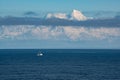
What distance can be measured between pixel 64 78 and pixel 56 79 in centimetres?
389

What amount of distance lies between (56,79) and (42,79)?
453 centimetres

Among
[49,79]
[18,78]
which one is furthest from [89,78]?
[18,78]

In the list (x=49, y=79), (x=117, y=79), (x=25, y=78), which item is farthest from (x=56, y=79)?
(x=117, y=79)

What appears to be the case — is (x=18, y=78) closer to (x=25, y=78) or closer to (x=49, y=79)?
(x=25, y=78)

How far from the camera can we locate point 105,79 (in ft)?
431

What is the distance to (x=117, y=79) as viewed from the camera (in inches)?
Result: 5153

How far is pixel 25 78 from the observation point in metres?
134

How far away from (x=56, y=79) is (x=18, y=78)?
13286 mm

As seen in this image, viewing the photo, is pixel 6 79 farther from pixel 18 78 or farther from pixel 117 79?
pixel 117 79

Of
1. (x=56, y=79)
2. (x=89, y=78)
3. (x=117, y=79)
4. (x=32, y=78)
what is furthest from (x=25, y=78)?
(x=117, y=79)

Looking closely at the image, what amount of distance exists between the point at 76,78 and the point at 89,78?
4300mm

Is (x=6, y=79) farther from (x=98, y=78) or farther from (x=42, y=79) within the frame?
(x=98, y=78)

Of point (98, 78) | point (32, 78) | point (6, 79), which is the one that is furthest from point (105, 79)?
point (6, 79)

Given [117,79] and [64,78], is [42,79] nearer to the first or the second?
[64,78]
